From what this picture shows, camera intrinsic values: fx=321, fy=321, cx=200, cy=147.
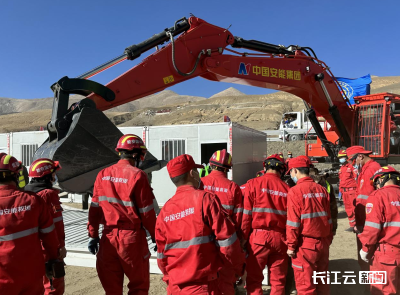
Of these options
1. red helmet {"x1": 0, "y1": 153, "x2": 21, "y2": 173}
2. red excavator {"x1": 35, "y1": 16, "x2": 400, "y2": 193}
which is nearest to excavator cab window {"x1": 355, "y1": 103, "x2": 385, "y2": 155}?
red excavator {"x1": 35, "y1": 16, "x2": 400, "y2": 193}

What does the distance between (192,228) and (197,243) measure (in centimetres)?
11

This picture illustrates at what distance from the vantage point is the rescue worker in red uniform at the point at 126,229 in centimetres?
320

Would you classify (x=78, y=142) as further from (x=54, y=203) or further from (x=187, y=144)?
(x=187, y=144)

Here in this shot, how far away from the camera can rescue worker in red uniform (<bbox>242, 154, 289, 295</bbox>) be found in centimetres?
367

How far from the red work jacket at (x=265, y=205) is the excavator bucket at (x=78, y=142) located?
6.26 ft

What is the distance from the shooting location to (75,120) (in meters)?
4.23

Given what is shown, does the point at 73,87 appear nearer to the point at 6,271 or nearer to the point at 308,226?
the point at 6,271

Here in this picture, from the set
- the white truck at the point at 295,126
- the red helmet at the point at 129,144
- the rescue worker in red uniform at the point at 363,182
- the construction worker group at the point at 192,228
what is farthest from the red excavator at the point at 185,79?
the white truck at the point at 295,126

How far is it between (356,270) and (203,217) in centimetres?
427

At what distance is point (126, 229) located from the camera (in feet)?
10.6

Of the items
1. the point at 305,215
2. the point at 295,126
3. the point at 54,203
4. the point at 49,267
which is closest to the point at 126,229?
the point at 49,267

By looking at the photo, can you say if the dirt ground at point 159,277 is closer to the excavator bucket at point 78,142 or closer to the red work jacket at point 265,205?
the red work jacket at point 265,205

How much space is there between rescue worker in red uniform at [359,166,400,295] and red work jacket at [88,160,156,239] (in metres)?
2.25

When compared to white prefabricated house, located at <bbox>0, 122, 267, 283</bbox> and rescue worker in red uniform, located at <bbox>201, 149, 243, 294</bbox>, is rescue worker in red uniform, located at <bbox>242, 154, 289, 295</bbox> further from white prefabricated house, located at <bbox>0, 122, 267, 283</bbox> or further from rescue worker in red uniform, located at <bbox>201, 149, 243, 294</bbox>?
white prefabricated house, located at <bbox>0, 122, 267, 283</bbox>
